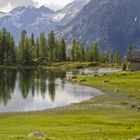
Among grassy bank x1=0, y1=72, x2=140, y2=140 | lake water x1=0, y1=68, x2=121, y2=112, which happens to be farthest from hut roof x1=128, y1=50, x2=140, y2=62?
grassy bank x1=0, y1=72, x2=140, y2=140

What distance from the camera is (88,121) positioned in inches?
2303

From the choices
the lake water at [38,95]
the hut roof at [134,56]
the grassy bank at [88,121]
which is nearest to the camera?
the grassy bank at [88,121]

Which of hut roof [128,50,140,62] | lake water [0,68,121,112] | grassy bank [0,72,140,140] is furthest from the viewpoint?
hut roof [128,50,140,62]

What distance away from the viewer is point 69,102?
9219cm

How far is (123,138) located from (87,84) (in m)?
86.5

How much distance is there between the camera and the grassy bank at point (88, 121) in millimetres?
45847

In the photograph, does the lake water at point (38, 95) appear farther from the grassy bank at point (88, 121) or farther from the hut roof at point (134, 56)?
the hut roof at point (134, 56)

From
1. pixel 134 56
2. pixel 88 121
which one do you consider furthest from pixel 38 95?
pixel 134 56

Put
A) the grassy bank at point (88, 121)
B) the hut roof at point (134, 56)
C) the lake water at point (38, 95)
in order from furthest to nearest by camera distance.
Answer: the hut roof at point (134, 56)
the lake water at point (38, 95)
the grassy bank at point (88, 121)

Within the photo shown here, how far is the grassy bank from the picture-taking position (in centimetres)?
4585

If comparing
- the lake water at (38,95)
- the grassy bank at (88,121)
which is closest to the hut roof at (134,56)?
the lake water at (38,95)

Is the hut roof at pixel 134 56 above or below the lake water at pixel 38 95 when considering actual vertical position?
above

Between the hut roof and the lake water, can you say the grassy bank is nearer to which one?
the lake water

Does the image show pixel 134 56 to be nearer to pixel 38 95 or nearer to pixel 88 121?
pixel 38 95
